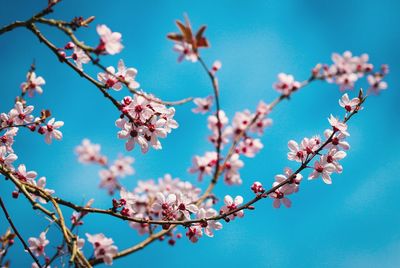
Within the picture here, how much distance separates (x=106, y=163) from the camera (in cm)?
750

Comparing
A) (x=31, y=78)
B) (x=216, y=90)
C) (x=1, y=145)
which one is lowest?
(x=1, y=145)

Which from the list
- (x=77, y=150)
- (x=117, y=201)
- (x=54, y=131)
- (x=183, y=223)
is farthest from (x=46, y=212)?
(x=77, y=150)

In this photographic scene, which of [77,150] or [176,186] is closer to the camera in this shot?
[176,186]

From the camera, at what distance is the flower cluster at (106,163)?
7.00 meters

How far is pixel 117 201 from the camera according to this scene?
8.48ft

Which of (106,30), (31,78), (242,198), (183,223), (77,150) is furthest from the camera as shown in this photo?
(77,150)

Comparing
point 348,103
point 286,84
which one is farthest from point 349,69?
point 348,103

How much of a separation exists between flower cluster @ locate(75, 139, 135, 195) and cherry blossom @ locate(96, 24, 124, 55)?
16.7 ft

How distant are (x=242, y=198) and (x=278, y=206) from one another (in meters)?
0.35

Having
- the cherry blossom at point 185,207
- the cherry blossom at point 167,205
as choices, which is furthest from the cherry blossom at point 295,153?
the cherry blossom at point 167,205

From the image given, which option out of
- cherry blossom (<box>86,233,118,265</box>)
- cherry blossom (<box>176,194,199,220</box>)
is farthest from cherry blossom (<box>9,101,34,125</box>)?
cherry blossom (<box>176,194,199,220</box>)

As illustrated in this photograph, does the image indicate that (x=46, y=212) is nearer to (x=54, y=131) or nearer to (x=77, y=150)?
(x=54, y=131)

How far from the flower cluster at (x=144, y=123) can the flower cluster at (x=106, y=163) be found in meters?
4.24

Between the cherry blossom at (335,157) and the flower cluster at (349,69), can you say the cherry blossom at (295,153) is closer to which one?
the cherry blossom at (335,157)
